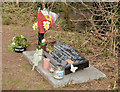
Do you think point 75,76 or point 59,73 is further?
point 75,76

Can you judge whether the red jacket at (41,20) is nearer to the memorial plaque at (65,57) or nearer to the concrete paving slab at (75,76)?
the memorial plaque at (65,57)

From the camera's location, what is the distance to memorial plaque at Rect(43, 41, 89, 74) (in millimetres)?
4270

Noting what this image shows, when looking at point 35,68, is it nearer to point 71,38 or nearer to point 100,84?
point 100,84

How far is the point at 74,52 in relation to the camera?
4.76m

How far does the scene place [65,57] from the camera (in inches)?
178

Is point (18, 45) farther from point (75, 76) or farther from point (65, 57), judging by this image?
point (75, 76)

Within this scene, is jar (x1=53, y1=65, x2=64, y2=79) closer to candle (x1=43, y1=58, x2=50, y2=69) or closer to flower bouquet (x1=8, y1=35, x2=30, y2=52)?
candle (x1=43, y1=58, x2=50, y2=69)

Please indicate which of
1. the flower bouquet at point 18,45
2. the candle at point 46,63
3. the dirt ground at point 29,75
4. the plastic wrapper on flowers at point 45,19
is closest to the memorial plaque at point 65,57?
the candle at point 46,63

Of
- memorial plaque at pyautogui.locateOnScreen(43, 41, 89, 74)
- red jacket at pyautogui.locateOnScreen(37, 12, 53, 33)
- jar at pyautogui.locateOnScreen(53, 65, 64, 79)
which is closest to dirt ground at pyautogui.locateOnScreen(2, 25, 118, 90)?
jar at pyautogui.locateOnScreen(53, 65, 64, 79)

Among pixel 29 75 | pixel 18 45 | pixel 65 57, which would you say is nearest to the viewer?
pixel 29 75

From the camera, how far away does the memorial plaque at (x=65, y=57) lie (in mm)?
4270

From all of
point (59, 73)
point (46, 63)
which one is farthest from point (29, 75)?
point (59, 73)

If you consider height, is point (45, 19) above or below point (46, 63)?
above

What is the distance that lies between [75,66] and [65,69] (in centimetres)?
25
